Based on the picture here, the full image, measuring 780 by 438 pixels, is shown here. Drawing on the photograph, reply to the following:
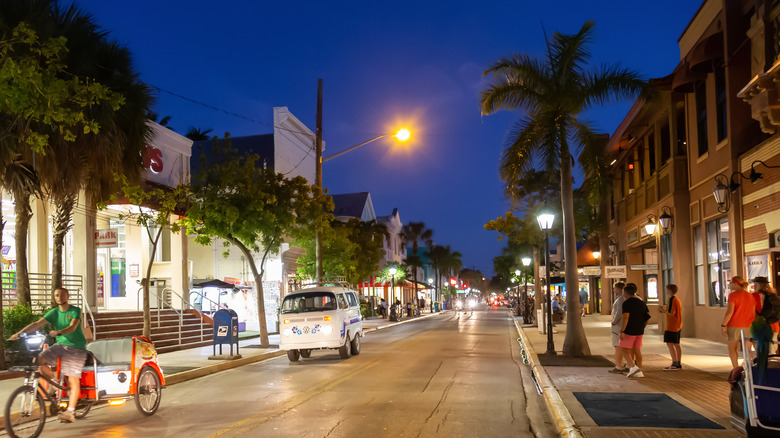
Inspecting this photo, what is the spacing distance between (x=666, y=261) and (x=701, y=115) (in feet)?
21.6

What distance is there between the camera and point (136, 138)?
15750 mm

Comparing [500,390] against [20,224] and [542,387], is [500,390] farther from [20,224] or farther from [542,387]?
[20,224]

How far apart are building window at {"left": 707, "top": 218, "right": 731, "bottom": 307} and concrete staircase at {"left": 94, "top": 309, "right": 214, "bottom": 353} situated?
16.6m

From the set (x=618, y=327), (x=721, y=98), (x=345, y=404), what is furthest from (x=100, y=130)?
(x=721, y=98)

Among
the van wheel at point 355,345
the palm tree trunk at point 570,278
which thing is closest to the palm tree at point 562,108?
the palm tree trunk at point 570,278

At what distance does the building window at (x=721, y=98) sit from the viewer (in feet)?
66.4

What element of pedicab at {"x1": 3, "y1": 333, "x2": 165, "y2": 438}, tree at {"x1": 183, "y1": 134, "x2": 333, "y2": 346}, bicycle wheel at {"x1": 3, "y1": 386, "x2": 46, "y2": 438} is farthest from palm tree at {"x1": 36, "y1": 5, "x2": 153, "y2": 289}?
bicycle wheel at {"x1": 3, "y1": 386, "x2": 46, "y2": 438}

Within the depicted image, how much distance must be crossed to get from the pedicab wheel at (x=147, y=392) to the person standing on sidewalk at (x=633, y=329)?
8.47 m

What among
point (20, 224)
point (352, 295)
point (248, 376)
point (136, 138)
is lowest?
point (248, 376)

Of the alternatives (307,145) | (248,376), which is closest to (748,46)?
(248,376)

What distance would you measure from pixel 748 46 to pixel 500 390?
40.7 feet

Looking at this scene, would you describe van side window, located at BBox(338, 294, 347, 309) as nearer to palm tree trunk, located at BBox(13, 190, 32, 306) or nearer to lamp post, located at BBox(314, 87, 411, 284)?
lamp post, located at BBox(314, 87, 411, 284)

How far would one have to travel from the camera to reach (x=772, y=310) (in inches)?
451

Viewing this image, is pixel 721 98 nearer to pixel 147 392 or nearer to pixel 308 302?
pixel 308 302
